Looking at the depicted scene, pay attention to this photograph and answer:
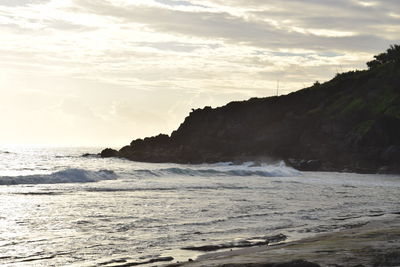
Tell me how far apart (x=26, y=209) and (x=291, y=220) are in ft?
43.8

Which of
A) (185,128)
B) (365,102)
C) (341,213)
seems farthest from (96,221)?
(185,128)

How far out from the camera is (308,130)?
3969 inches

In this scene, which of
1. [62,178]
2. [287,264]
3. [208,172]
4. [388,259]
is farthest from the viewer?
[208,172]

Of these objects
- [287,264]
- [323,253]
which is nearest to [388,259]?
[323,253]

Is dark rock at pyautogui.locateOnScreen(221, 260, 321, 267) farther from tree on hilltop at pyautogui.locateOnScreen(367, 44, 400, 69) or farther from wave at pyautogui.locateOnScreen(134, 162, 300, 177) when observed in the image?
tree on hilltop at pyautogui.locateOnScreen(367, 44, 400, 69)

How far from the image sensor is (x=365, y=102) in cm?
10500

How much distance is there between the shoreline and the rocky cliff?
207 ft

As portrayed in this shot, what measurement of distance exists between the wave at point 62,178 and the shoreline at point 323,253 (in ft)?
111

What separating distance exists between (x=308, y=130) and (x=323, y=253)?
8698cm

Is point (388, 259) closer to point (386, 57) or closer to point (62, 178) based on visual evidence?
point (62, 178)

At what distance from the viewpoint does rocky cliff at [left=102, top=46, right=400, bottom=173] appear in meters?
87.3

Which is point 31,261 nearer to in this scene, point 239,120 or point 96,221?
point 96,221

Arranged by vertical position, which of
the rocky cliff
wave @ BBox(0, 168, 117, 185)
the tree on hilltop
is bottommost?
wave @ BBox(0, 168, 117, 185)

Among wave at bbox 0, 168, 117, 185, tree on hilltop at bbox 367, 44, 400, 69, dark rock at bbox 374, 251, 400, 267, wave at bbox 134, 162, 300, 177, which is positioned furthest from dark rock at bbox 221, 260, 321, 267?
tree on hilltop at bbox 367, 44, 400, 69
